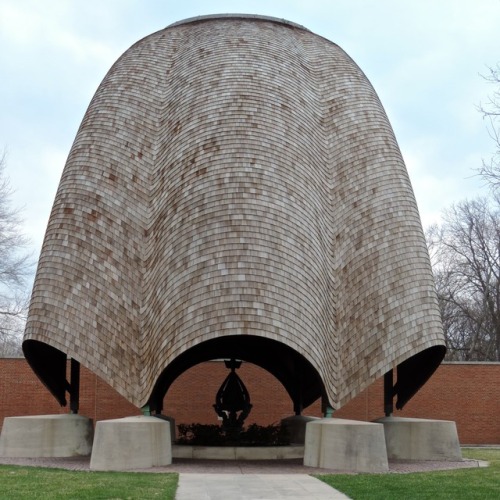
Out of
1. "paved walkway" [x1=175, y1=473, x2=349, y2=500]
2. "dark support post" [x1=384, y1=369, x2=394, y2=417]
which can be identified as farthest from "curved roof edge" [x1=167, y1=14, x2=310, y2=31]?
"paved walkway" [x1=175, y1=473, x2=349, y2=500]

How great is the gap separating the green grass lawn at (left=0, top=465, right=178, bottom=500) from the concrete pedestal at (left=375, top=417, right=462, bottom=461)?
6849 mm

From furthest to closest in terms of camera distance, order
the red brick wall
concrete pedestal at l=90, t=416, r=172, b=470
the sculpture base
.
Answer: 1. the red brick wall
2. the sculpture base
3. concrete pedestal at l=90, t=416, r=172, b=470

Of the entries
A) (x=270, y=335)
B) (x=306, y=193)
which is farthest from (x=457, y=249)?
(x=270, y=335)

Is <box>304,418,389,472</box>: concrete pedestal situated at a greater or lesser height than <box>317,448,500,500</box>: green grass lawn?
greater

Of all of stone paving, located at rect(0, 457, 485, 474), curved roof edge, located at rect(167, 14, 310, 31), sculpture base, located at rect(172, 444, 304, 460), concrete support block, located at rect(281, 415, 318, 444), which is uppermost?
curved roof edge, located at rect(167, 14, 310, 31)

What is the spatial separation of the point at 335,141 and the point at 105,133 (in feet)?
18.0

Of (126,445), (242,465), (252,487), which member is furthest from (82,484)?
(242,465)

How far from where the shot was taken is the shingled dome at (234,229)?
50.7 feet

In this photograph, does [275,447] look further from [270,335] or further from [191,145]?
[191,145]

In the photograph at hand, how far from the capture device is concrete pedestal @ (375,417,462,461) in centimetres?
1703

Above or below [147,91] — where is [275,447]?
below

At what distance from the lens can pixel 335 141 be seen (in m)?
18.9

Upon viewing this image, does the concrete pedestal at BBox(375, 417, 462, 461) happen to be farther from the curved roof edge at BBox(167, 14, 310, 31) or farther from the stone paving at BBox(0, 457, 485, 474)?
the curved roof edge at BBox(167, 14, 310, 31)

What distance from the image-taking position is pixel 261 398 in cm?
2712
